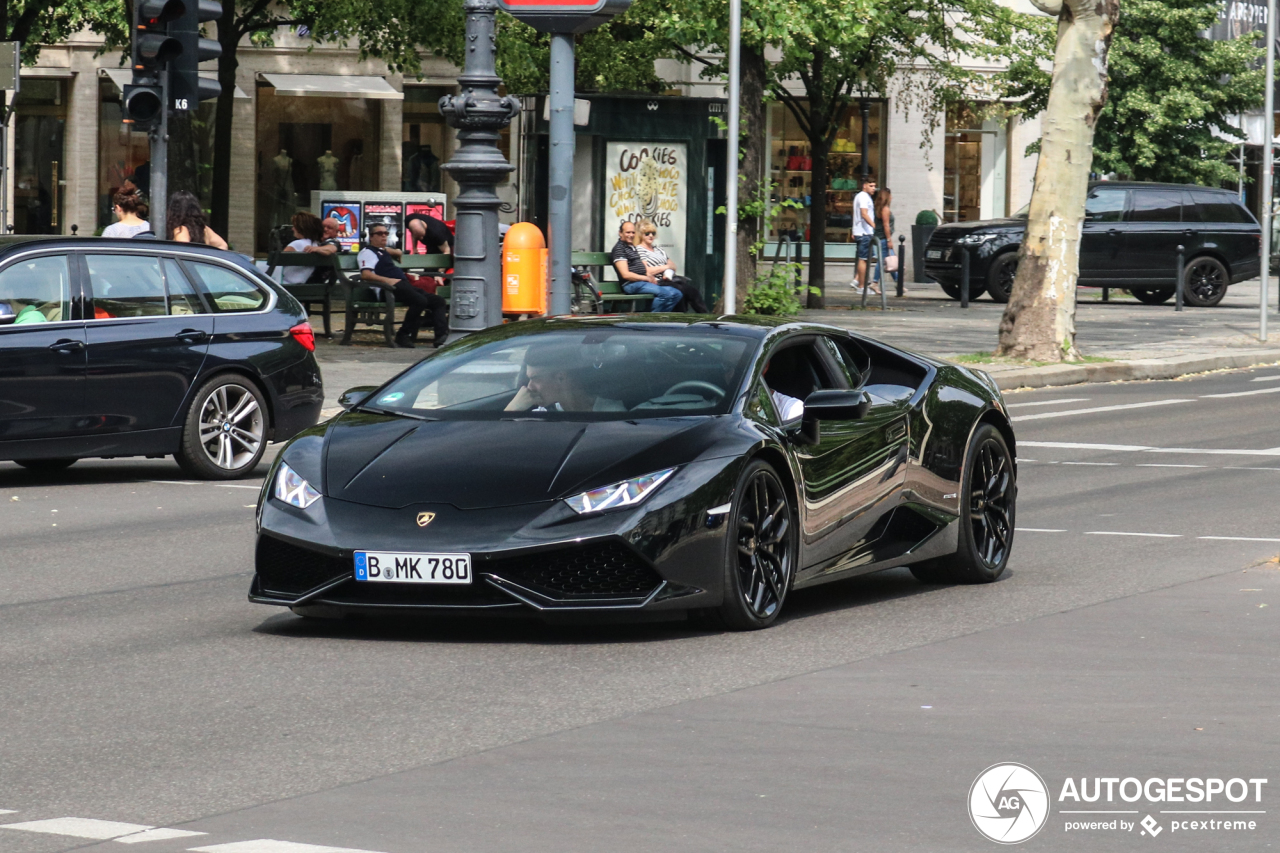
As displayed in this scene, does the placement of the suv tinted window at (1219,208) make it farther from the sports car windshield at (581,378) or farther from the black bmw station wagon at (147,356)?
the sports car windshield at (581,378)

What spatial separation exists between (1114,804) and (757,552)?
2789 millimetres

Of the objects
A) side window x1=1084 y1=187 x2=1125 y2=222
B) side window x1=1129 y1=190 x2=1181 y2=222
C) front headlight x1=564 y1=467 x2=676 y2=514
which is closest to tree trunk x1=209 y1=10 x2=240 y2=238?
side window x1=1084 y1=187 x2=1125 y2=222

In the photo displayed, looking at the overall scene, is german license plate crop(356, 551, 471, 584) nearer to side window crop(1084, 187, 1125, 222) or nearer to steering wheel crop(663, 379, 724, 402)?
steering wheel crop(663, 379, 724, 402)

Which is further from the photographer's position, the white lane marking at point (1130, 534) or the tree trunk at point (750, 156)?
the tree trunk at point (750, 156)

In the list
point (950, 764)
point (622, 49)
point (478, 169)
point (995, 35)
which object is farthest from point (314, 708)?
point (995, 35)

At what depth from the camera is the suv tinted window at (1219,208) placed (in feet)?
120

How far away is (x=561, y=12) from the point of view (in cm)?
1712

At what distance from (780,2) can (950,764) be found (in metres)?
20.8

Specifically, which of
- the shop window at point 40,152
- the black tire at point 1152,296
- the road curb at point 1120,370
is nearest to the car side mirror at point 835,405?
the road curb at point 1120,370

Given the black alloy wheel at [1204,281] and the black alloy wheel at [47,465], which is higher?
the black alloy wheel at [1204,281]

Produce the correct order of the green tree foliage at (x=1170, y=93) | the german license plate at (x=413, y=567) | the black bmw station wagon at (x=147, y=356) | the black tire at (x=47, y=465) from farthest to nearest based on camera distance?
the green tree foliage at (x=1170, y=93) < the black tire at (x=47, y=465) < the black bmw station wagon at (x=147, y=356) < the german license plate at (x=413, y=567)

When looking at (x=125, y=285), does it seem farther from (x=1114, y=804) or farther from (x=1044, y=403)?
(x=1044, y=403)

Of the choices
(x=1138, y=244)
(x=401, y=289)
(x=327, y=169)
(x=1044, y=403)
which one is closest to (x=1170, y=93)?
(x=1138, y=244)

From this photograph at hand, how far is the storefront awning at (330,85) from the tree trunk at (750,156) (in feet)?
55.8
